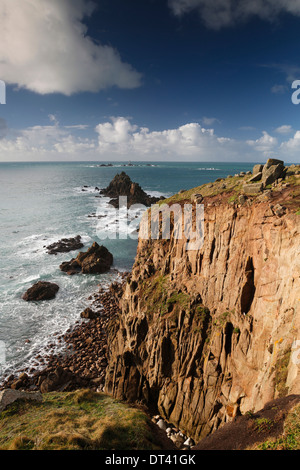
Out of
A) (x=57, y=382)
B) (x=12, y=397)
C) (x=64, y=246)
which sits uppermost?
(x=12, y=397)

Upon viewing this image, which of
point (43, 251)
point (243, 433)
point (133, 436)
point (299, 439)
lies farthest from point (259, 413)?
point (43, 251)

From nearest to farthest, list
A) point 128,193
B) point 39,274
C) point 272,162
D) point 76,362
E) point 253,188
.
→ 1. point 253,188
2. point 272,162
3. point 76,362
4. point 39,274
5. point 128,193

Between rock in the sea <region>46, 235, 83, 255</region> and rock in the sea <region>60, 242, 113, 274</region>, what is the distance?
7.45m

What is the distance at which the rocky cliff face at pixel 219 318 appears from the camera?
11430 millimetres

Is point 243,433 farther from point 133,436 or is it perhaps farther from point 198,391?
point 198,391

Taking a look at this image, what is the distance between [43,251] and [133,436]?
167 feet

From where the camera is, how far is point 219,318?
15695 millimetres

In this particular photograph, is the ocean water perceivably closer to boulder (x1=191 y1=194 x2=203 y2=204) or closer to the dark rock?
the dark rock

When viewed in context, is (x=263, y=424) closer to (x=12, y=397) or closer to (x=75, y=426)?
(x=75, y=426)

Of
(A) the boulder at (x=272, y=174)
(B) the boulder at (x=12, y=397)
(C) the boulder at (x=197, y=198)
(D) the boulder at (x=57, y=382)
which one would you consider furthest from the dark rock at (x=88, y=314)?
(A) the boulder at (x=272, y=174)

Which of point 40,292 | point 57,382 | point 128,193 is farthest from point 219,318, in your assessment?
point 128,193

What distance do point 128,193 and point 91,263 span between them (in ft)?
211
